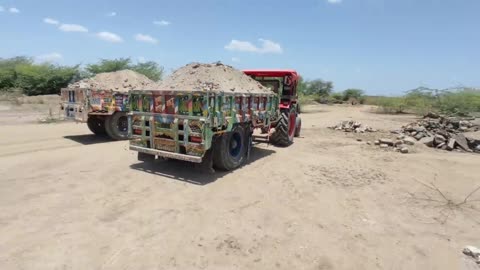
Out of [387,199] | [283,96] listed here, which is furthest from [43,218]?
[283,96]

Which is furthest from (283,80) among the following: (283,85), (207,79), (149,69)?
(149,69)

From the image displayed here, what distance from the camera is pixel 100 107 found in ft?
Result: 32.4

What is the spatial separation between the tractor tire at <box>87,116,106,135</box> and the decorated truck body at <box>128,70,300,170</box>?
14.4ft

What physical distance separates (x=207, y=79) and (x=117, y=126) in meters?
4.63

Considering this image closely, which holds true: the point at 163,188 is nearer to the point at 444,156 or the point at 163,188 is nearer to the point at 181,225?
the point at 181,225

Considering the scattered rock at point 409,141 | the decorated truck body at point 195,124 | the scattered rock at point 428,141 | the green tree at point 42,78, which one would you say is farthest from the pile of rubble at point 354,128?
the green tree at point 42,78

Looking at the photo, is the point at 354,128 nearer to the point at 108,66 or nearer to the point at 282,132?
the point at 282,132

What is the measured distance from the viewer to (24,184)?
5.80 m

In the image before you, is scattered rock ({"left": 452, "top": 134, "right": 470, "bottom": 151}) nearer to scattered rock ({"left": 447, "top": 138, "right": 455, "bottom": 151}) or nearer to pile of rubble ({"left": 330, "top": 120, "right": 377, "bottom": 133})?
scattered rock ({"left": 447, "top": 138, "right": 455, "bottom": 151})

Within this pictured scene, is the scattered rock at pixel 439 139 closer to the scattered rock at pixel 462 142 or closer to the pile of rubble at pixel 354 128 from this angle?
the scattered rock at pixel 462 142

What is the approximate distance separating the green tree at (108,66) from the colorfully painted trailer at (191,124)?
20578 millimetres

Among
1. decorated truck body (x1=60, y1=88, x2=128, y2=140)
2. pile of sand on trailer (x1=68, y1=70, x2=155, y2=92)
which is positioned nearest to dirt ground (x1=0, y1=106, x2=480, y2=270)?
decorated truck body (x1=60, y1=88, x2=128, y2=140)

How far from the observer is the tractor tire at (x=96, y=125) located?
1090 centimetres

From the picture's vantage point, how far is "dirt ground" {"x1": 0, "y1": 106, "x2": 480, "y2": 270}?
12.0ft
